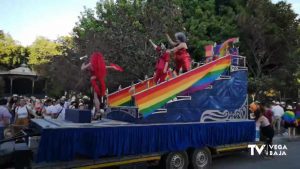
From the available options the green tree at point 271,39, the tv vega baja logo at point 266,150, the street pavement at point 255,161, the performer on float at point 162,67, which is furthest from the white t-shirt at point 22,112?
the green tree at point 271,39

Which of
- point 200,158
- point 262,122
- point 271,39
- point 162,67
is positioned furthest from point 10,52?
point 200,158

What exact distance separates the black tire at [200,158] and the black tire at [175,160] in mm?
214

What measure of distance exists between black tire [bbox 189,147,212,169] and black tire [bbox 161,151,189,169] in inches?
8.4

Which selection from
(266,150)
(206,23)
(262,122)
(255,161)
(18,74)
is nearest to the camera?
(255,161)

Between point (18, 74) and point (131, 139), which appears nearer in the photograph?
point (131, 139)

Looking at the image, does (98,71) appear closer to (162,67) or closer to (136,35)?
(162,67)

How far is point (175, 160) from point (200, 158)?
86 centimetres

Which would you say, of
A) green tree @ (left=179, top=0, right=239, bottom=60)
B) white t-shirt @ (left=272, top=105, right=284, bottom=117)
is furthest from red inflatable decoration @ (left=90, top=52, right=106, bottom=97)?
green tree @ (left=179, top=0, right=239, bottom=60)

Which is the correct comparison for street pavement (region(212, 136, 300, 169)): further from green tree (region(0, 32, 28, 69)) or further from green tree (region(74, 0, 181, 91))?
green tree (region(0, 32, 28, 69))

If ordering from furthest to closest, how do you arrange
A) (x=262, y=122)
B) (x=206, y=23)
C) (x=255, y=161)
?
(x=206, y=23) → (x=262, y=122) → (x=255, y=161)

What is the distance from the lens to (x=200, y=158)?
9.70m

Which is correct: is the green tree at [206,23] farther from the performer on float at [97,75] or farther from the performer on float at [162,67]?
the performer on float at [97,75]

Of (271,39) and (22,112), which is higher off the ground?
(271,39)

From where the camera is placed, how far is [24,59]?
54.3 meters
